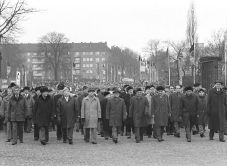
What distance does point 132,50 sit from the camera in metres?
143

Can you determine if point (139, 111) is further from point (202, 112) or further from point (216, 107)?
point (202, 112)

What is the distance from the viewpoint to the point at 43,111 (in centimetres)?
1580

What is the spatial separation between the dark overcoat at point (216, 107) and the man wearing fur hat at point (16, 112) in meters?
6.18

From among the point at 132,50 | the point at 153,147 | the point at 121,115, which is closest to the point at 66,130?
the point at 121,115

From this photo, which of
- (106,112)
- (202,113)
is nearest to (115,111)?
(106,112)

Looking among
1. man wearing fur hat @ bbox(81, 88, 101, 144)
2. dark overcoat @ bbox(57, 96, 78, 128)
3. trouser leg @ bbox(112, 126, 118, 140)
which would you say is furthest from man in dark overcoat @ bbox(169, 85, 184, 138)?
dark overcoat @ bbox(57, 96, 78, 128)

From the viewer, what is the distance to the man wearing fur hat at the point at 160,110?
16.4 meters

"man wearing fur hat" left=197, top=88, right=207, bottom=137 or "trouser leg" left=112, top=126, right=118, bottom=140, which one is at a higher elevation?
"man wearing fur hat" left=197, top=88, right=207, bottom=137

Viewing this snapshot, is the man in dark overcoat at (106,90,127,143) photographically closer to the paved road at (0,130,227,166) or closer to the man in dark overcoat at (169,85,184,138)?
the paved road at (0,130,227,166)

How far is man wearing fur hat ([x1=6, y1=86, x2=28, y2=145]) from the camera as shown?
15.8m

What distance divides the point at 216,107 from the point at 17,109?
6.61m

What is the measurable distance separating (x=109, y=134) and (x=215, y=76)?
968 cm

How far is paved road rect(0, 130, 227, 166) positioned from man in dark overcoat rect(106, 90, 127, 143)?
60 centimetres

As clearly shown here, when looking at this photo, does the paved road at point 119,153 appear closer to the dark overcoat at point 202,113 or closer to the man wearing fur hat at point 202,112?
the man wearing fur hat at point 202,112
